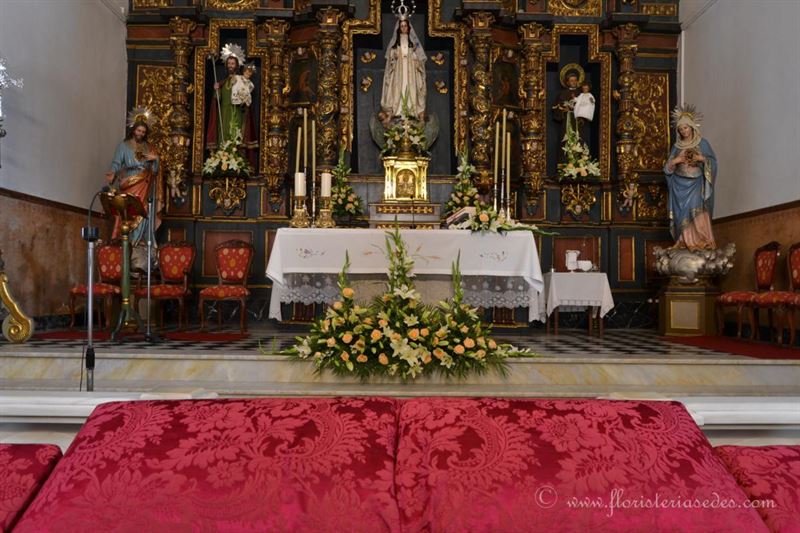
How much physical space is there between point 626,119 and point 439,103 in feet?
9.31

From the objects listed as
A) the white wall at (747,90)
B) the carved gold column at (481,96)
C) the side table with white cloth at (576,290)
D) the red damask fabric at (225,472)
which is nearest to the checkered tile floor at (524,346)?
the side table with white cloth at (576,290)

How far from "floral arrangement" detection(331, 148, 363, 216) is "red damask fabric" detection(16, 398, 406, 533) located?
690cm

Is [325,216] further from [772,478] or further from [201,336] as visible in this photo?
[772,478]

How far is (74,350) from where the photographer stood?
544cm

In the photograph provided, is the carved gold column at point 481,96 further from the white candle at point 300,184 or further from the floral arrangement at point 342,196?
the white candle at point 300,184

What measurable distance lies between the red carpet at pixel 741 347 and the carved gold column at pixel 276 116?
5.79m

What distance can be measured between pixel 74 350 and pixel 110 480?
A: 163 inches

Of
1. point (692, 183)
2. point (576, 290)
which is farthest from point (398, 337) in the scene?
point (692, 183)

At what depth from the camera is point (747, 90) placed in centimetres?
862

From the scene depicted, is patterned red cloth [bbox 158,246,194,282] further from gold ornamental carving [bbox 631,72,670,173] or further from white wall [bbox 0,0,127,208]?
gold ornamental carving [bbox 631,72,670,173]

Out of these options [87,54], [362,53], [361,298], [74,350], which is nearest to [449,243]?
[361,298]

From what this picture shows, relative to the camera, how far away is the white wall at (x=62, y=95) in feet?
24.9

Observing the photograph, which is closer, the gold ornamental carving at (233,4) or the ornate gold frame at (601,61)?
the gold ornamental carving at (233,4)

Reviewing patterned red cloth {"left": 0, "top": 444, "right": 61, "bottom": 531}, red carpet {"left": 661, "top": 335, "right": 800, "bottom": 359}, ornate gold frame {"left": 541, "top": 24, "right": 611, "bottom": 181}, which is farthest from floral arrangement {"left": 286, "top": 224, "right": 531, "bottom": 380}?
ornate gold frame {"left": 541, "top": 24, "right": 611, "bottom": 181}
